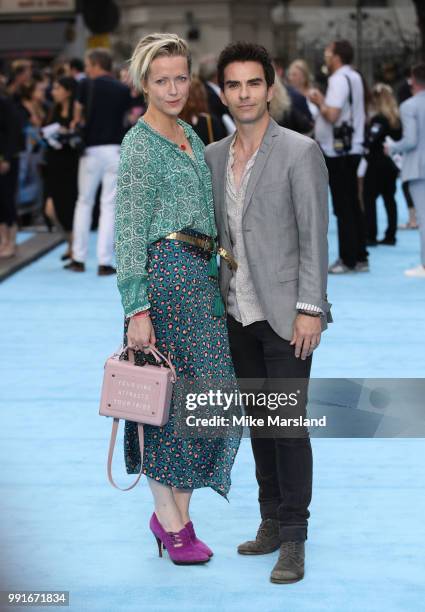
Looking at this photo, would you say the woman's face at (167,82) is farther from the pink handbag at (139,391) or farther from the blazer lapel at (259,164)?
the pink handbag at (139,391)

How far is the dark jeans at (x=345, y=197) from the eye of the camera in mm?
12156

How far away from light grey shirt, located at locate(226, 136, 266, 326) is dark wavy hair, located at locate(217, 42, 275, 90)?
265mm

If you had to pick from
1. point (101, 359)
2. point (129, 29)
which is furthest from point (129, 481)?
point (129, 29)

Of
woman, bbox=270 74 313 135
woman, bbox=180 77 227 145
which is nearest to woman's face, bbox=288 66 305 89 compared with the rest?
woman, bbox=270 74 313 135

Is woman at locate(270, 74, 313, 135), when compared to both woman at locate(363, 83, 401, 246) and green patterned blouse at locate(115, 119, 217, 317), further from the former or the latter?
green patterned blouse at locate(115, 119, 217, 317)

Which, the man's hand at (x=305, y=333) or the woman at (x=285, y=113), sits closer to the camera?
the man's hand at (x=305, y=333)

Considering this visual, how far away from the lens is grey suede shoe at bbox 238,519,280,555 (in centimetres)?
489

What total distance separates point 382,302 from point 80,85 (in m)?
3.58

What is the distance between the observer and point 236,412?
475 centimetres

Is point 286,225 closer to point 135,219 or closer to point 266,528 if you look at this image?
point 135,219

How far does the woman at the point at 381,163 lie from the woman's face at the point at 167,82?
9654mm

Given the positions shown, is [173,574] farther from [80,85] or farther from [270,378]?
[80,85]

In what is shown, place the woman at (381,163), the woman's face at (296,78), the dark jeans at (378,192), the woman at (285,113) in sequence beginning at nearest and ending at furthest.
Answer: the woman at (285,113)
the woman at (381,163)
the dark jeans at (378,192)
the woman's face at (296,78)

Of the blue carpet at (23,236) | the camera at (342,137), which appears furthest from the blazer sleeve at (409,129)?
the blue carpet at (23,236)
